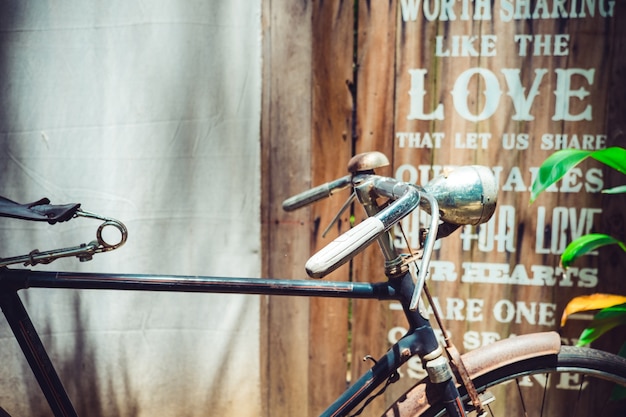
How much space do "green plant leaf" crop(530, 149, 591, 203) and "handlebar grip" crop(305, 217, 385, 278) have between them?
837mm

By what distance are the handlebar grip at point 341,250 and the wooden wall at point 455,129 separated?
1.13 meters

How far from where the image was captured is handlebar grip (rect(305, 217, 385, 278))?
2.85 feet

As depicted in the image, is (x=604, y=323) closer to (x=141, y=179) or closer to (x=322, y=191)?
(x=322, y=191)

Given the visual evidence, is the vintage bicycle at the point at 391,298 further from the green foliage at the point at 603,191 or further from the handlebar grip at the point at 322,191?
the green foliage at the point at 603,191

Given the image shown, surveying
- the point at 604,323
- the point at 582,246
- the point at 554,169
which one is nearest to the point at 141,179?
the point at 554,169

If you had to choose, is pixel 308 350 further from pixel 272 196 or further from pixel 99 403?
pixel 99 403

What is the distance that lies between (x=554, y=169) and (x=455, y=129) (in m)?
0.51

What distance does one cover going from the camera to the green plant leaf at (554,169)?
1539 mm

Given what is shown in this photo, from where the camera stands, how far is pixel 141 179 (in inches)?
82.9

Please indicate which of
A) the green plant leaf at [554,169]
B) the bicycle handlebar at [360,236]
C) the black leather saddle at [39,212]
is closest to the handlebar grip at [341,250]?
the bicycle handlebar at [360,236]

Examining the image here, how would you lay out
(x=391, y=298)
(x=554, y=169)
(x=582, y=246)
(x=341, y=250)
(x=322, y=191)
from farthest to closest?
(x=582, y=246)
(x=554, y=169)
(x=322, y=191)
(x=391, y=298)
(x=341, y=250)

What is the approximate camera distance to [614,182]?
1.94 meters

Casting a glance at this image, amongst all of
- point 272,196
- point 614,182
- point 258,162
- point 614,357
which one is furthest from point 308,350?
point 614,182

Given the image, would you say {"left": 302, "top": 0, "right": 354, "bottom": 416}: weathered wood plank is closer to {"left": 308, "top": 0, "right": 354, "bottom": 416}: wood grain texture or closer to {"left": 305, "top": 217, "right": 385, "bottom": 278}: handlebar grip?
{"left": 308, "top": 0, "right": 354, "bottom": 416}: wood grain texture
